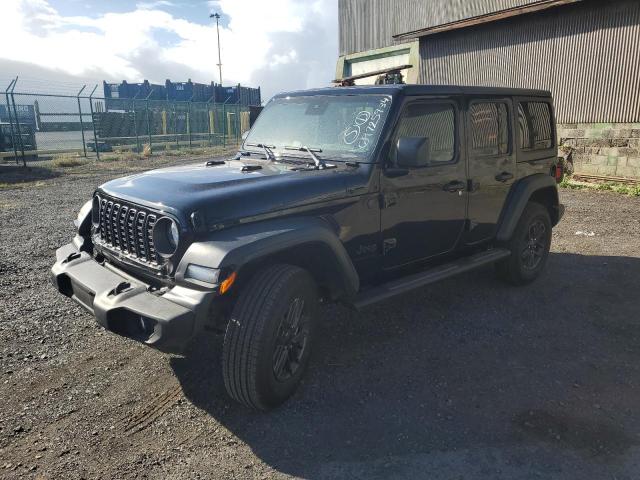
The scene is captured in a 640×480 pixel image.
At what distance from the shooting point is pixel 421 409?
3.15 m

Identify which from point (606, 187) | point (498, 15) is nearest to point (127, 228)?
point (606, 187)

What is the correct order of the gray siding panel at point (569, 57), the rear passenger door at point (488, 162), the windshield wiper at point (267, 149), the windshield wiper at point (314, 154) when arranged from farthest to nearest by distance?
the gray siding panel at point (569, 57) → the rear passenger door at point (488, 162) → the windshield wiper at point (267, 149) → the windshield wiper at point (314, 154)

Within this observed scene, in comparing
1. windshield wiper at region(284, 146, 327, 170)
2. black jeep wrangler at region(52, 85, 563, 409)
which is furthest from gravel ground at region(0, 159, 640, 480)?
windshield wiper at region(284, 146, 327, 170)

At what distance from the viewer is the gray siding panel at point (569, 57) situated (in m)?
10.7

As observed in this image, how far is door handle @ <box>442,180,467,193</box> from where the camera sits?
4.18 m

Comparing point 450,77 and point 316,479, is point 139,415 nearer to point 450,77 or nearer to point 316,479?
point 316,479

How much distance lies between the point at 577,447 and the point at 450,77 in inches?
515

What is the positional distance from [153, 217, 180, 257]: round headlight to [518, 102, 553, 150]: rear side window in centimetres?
357

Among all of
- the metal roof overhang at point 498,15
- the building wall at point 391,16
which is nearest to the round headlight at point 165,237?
the metal roof overhang at point 498,15

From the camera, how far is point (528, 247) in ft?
17.3

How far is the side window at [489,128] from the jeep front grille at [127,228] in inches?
111

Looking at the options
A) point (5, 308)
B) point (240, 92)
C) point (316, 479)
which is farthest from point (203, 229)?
point (240, 92)

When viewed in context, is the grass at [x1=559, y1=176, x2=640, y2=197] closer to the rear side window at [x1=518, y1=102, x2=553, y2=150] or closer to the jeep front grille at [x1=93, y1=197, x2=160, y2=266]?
the rear side window at [x1=518, y1=102, x2=553, y2=150]

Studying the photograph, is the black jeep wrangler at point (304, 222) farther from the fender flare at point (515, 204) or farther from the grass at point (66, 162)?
the grass at point (66, 162)
